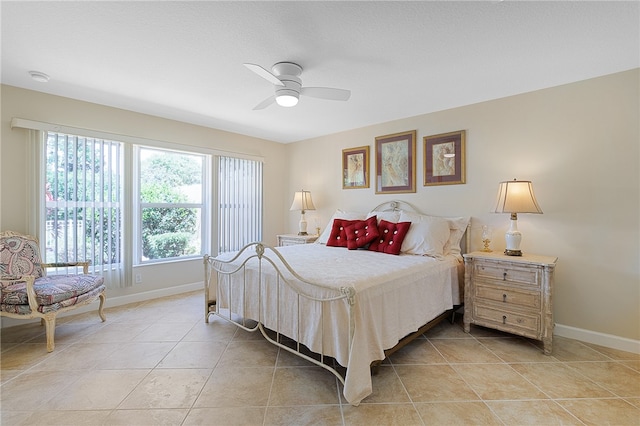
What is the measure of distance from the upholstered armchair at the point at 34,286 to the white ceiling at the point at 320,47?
162 centimetres

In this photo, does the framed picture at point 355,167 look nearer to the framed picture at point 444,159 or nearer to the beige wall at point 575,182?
the framed picture at point 444,159

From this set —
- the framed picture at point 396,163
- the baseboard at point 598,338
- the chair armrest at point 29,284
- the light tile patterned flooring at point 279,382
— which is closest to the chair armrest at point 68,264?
the chair armrest at point 29,284

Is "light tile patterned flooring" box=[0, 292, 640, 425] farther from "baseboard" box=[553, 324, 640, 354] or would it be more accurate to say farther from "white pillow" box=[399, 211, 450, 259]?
"white pillow" box=[399, 211, 450, 259]

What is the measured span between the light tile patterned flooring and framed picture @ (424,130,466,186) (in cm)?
174

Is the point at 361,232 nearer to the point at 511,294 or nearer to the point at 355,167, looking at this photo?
the point at 355,167

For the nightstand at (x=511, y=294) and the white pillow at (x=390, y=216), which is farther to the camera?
the white pillow at (x=390, y=216)

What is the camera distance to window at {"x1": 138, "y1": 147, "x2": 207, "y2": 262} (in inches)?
152

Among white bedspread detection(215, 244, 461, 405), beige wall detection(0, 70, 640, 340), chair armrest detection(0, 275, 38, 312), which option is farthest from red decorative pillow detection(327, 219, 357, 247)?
chair armrest detection(0, 275, 38, 312)

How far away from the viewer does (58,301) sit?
8.08ft

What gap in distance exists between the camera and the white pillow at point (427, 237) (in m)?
2.95

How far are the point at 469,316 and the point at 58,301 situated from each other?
373 centimetres

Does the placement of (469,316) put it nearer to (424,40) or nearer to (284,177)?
(424,40)

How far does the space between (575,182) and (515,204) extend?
2.01 ft

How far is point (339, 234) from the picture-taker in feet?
12.0
